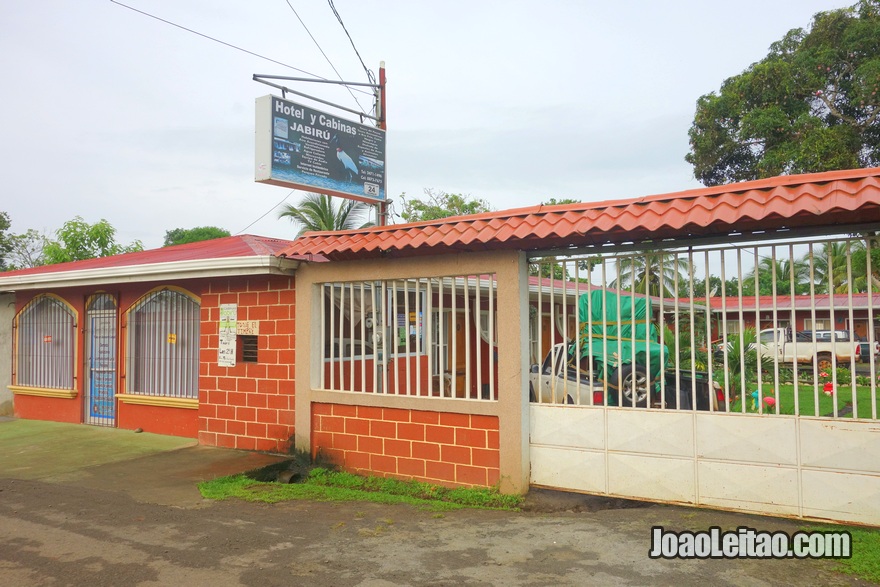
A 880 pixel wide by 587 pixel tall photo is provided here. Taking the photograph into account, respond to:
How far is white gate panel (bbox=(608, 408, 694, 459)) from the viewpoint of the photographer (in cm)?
538

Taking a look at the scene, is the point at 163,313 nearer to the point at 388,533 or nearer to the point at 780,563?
the point at 388,533

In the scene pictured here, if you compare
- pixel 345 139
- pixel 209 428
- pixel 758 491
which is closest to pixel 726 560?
pixel 758 491

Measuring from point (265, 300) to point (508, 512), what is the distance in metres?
4.16

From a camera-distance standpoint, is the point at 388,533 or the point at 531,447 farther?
the point at 531,447

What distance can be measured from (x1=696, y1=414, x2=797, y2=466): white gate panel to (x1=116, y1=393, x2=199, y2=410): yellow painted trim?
22.4 ft

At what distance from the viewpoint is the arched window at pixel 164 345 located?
374 inches

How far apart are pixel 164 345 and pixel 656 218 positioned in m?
7.52

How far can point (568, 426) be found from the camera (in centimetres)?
592

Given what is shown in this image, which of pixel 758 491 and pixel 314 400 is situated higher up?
pixel 314 400

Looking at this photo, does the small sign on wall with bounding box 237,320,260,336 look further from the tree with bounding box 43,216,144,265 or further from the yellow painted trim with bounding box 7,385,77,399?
the tree with bounding box 43,216,144,265

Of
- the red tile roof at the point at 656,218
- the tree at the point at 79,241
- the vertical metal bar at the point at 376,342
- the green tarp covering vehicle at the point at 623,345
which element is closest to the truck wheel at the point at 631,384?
the green tarp covering vehicle at the point at 623,345

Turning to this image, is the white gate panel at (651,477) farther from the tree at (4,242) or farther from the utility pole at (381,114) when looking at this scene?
the tree at (4,242)

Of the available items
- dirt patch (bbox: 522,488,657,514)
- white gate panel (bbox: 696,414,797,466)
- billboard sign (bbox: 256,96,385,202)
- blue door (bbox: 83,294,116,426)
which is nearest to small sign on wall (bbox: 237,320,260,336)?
blue door (bbox: 83,294,116,426)

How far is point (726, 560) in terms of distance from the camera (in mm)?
4488
